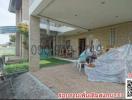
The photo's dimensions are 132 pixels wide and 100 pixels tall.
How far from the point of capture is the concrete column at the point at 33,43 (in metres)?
9.80

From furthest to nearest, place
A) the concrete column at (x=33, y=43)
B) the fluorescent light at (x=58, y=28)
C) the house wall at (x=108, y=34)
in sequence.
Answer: the fluorescent light at (x=58, y=28)
the house wall at (x=108, y=34)
the concrete column at (x=33, y=43)

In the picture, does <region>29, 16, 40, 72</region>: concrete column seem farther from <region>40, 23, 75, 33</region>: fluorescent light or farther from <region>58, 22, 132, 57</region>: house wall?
<region>40, 23, 75, 33</region>: fluorescent light

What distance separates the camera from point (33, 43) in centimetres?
991

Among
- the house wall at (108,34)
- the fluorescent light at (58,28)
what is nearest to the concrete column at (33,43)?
the house wall at (108,34)

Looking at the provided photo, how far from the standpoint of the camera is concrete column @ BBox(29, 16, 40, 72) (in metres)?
9.80

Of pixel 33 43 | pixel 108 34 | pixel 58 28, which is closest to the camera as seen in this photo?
pixel 33 43

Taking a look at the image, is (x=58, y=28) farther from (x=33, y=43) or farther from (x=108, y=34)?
(x=33, y=43)

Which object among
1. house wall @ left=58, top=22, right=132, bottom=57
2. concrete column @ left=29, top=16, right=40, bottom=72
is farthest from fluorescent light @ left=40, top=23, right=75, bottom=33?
concrete column @ left=29, top=16, right=40, bottom=72

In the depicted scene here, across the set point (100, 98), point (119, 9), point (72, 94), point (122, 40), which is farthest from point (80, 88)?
point (122, 40)

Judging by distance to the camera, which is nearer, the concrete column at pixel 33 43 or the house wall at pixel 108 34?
the concrete column at pixel 33 43

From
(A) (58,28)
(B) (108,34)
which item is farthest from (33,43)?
(A) (58,28)

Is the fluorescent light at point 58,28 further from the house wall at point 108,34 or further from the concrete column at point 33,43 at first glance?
the concrete column at point 33,43

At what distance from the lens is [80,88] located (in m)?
5.77

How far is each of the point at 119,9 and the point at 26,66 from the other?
635 cm
